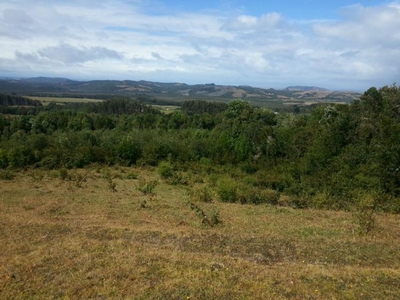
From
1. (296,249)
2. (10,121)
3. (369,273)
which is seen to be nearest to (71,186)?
(296,249)

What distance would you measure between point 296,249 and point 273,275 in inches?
97.0

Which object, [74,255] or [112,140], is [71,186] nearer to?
[74,255]

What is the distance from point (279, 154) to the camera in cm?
3812

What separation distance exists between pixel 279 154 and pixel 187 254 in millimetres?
29875

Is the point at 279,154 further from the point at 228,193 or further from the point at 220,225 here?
the point at 220,225

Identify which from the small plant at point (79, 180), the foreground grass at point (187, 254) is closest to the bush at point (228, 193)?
the foreground grass at point (187, 254)

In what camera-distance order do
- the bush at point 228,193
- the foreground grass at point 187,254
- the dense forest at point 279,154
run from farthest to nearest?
the dense forest at point 279,154, the bush at point 228,193, the foreground grass at point 187,254

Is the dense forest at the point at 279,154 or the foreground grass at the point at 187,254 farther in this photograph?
the dense forest at the point at 279,154

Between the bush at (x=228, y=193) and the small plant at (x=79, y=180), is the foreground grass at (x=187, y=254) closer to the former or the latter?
the bush at (x=228, y=193)

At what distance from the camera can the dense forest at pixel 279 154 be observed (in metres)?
21.2

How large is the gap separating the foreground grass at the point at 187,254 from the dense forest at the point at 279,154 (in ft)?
13.0

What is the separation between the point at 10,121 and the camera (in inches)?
2290

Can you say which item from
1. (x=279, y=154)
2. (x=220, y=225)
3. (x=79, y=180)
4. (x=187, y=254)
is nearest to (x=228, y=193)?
(x=220, y=225)

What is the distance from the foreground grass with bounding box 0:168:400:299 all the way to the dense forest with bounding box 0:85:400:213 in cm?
397
